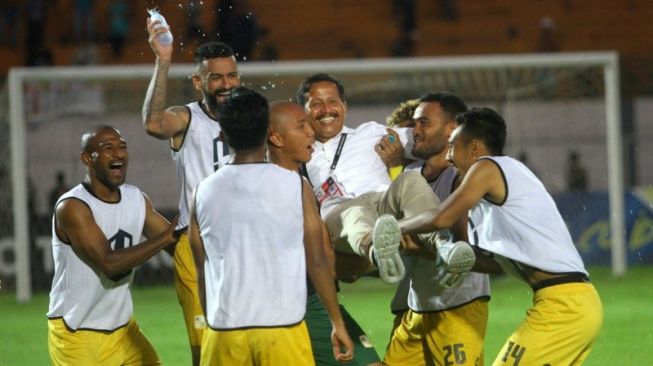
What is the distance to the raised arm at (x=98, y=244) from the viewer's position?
24.3 feet

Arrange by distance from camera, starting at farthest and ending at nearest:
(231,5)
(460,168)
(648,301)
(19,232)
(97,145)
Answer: (231,5) → (19,232) → (648,301) → (97,145) → (460,168)

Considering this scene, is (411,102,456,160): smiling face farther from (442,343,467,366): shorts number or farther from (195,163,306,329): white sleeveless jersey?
(195,163,306,329): white sleeveless jersey

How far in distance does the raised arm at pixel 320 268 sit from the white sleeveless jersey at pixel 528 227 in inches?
46.2

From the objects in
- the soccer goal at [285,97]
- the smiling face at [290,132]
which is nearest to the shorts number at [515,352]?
the smiling face at [290,132]

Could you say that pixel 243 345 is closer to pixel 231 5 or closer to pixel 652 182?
pixel 652 182

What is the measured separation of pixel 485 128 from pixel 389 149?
4.32 feet

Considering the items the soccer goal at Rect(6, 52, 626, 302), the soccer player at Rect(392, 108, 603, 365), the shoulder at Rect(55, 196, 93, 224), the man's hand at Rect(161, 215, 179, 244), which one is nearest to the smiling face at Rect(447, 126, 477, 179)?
the soccer player at Rect(392, 108, 603, 365)

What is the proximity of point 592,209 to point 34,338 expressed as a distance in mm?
9816

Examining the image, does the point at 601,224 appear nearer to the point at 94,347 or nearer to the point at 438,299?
the point at 438,299

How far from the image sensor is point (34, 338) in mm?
13398

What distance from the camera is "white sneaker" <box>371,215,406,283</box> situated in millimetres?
6836

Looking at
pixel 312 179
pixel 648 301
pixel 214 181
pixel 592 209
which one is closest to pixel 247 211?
pixel 214 181

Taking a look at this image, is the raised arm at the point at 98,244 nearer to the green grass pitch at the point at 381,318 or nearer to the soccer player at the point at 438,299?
the soccer player at the point at 438,299

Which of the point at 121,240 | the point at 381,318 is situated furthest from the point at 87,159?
the point at 381,318
